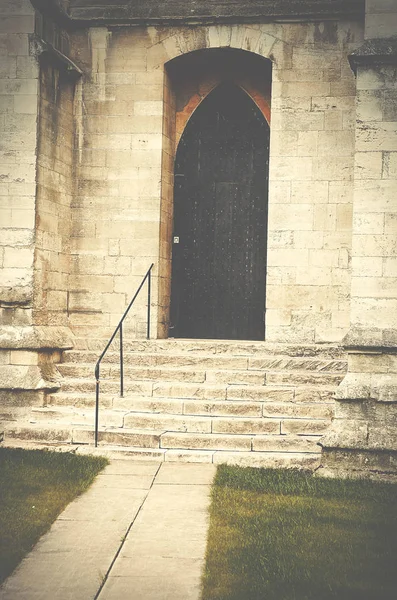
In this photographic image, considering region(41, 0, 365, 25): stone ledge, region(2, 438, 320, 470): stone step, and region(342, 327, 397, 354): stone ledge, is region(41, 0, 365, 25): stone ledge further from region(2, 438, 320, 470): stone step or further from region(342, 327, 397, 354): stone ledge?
region(2, 438, 320, 470): stone step

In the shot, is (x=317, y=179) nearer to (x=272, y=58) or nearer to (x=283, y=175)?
(x=283, y=175)

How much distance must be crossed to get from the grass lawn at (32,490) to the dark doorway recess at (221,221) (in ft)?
13.3

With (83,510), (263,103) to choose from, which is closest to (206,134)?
(263,103)

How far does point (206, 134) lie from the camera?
12.5 metres

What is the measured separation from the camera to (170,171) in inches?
484

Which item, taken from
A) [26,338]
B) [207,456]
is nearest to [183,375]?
[207,456]

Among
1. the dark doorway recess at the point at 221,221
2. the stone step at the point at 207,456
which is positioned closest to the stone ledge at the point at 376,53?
the dark doorway recess at the point at 221,221

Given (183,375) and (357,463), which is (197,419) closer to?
(183,375)

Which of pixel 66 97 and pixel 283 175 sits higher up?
pixel 66 97

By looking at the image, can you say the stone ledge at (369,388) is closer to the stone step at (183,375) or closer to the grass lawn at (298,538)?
the grass lawn at (298,538)

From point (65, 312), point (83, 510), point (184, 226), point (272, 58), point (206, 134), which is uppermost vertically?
point (272, 58)

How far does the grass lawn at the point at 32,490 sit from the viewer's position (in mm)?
6316

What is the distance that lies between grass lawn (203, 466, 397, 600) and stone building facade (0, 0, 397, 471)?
337cm

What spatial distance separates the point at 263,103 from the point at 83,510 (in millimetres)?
6964
